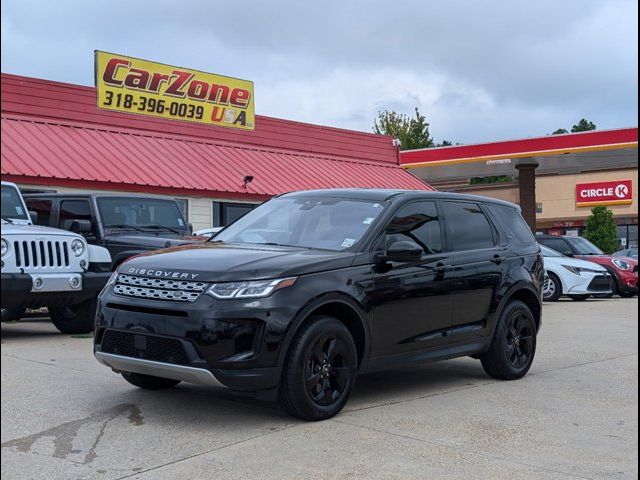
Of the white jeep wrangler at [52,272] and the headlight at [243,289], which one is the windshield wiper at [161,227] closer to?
the white jeep wrangler at [52,272]

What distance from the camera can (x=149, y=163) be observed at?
806 inches

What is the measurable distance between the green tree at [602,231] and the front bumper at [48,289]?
26.0m

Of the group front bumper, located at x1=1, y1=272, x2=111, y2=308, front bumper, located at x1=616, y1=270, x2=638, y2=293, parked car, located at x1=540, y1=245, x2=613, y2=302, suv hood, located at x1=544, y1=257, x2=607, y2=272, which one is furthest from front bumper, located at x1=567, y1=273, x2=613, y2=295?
front bumper, located at x1=1, y1=272, x2=111, y2=308

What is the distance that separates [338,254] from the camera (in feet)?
21.1

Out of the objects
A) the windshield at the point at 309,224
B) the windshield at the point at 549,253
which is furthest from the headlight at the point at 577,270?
the windshield at the point at 309,224

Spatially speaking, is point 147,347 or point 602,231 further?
point 602,231

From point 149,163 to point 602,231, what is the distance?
19.4m

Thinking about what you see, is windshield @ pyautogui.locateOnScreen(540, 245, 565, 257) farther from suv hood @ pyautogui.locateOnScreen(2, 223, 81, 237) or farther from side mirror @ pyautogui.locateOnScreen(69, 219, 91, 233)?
suv hood @ pyautogui.locateOnScreen(2, 223, 81, 237)

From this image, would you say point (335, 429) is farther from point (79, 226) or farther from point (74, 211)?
point (74, 211)

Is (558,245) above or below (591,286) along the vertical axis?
above

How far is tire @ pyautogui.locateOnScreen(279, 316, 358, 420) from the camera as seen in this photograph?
585 cm

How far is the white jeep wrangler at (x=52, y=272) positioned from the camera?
9.45 metres

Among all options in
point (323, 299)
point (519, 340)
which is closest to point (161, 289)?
point (323, 299)

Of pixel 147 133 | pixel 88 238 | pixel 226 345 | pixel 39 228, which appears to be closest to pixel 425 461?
pixel 226 345
